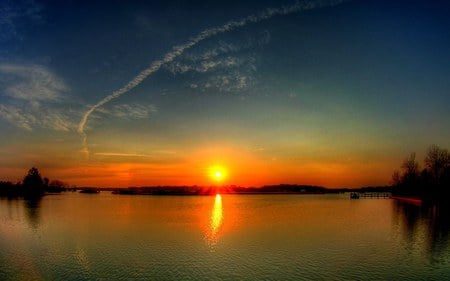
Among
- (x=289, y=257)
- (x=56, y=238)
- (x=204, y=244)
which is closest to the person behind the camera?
→ (x=289, y=257)

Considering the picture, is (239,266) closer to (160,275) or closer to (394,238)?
(160,275)

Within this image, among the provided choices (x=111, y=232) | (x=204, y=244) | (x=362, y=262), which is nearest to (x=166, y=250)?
(x=204, y=244)

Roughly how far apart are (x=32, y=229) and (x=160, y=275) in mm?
43218

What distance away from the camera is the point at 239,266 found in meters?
38.0

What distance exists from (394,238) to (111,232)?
48.7 meters

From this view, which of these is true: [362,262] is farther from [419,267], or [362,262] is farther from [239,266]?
[239,266]

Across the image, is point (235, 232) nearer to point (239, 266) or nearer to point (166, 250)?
point (166, 250)

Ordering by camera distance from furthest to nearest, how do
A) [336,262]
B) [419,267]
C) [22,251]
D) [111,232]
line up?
1. [111,232]
2. [22,251]
3. [336,262]
4. [419,267]

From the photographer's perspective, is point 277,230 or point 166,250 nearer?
point 166,250

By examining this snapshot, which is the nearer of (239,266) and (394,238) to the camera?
(239,266)

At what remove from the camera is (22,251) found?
45.0 metres

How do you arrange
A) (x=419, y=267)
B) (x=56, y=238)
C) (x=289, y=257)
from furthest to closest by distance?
(x=56, y=238) → (x=289, y=257) → (x=419, y=267)

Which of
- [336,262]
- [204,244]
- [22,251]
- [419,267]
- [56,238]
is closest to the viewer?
[419,267]

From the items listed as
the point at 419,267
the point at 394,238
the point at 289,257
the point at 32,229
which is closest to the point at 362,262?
the point at 419,267
